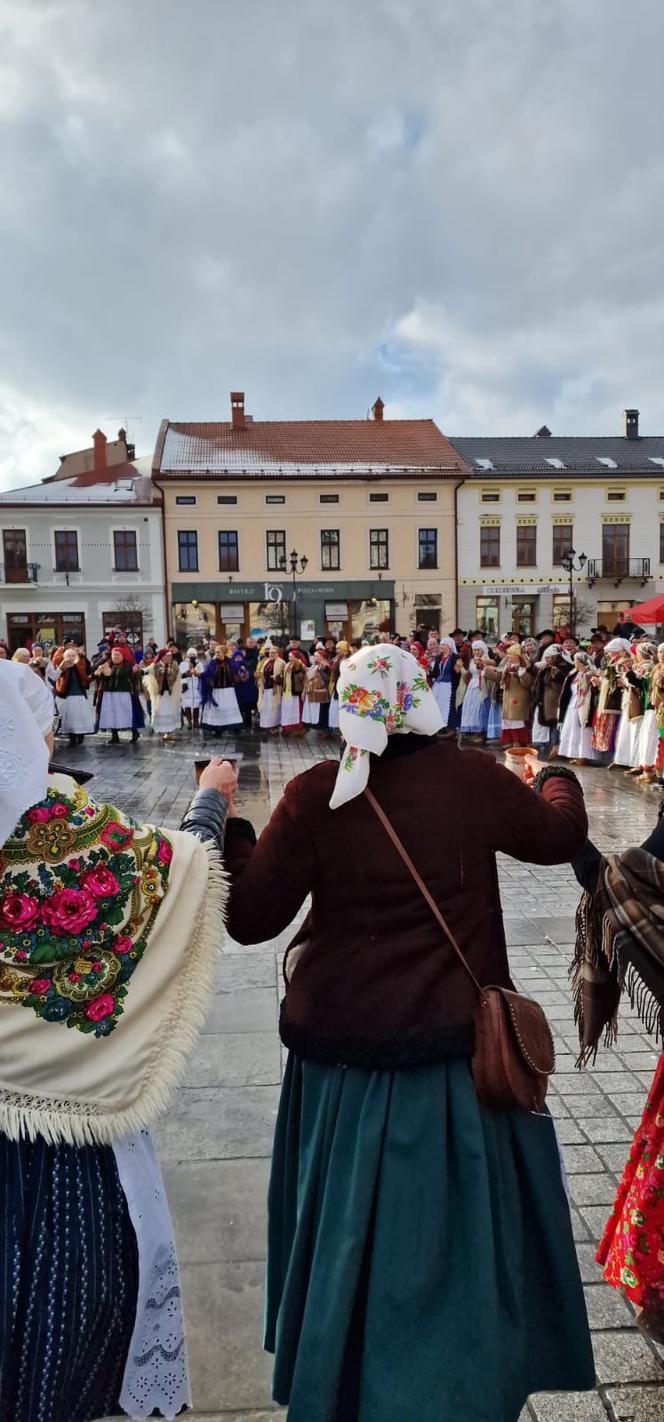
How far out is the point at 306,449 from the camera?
1565 inches

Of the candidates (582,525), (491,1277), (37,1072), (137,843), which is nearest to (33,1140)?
(37,1072)

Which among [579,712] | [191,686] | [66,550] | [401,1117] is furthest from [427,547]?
[401,1117]

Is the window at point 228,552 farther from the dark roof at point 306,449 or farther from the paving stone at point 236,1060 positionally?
the paving stone at point 236,1060

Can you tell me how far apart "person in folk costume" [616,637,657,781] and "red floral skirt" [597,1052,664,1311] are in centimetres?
971

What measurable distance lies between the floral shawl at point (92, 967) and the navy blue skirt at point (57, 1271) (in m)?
0.09

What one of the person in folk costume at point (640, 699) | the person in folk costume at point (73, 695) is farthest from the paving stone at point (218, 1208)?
the person in folk costume at point (73, 695)

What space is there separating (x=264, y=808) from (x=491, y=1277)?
7607 mm

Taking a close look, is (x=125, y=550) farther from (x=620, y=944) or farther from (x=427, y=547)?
(x=620, y=944)

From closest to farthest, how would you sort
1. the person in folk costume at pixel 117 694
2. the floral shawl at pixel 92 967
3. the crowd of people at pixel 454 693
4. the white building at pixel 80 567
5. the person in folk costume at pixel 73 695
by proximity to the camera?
1. the floral shawl at pixel 92 967
2. the crowd of people at pixel 454 693
3. the person in folk costume at pixel 73 695
4. the person in folk costume at pixel 117 694
5. the white building at pixel 80 567

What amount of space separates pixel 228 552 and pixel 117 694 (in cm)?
2214

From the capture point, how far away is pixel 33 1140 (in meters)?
1.69

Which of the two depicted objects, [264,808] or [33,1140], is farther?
[264,808]

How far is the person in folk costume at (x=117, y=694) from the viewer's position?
53.2ft

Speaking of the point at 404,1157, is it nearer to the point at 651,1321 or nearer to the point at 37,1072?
the point at 37,1072
